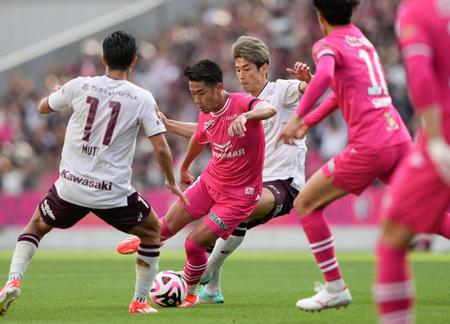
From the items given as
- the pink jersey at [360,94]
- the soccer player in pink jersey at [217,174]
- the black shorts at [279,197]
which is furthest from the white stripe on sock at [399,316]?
the black shorts at [279,197]

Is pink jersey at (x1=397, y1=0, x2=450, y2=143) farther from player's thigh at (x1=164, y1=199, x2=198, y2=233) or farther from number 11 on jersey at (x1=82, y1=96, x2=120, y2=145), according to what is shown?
player's thigh at (x1=164, y1=199, x2=198, y2=233)

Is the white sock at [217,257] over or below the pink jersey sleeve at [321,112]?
below

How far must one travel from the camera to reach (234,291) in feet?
37.4

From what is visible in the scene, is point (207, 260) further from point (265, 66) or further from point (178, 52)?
point (178, 52)

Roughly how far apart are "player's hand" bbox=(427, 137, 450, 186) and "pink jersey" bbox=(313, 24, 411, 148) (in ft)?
7.99

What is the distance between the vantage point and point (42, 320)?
338 inches

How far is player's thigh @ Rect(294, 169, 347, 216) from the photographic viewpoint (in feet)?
26.3

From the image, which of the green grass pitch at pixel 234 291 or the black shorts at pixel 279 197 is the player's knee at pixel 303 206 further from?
the black shorts at pixel 279 197

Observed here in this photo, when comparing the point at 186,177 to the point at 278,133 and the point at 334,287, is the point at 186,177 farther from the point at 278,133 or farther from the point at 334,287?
the point at 334,287

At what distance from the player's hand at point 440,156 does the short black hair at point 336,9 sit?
104 inches

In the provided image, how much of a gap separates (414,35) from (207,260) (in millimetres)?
4651

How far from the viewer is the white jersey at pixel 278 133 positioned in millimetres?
10711

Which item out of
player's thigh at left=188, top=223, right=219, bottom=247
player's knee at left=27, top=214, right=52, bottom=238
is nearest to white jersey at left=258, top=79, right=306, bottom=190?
player's thigh at left=188, top=223, right=219, bottom=247

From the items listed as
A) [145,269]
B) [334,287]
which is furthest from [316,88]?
[145,269]
